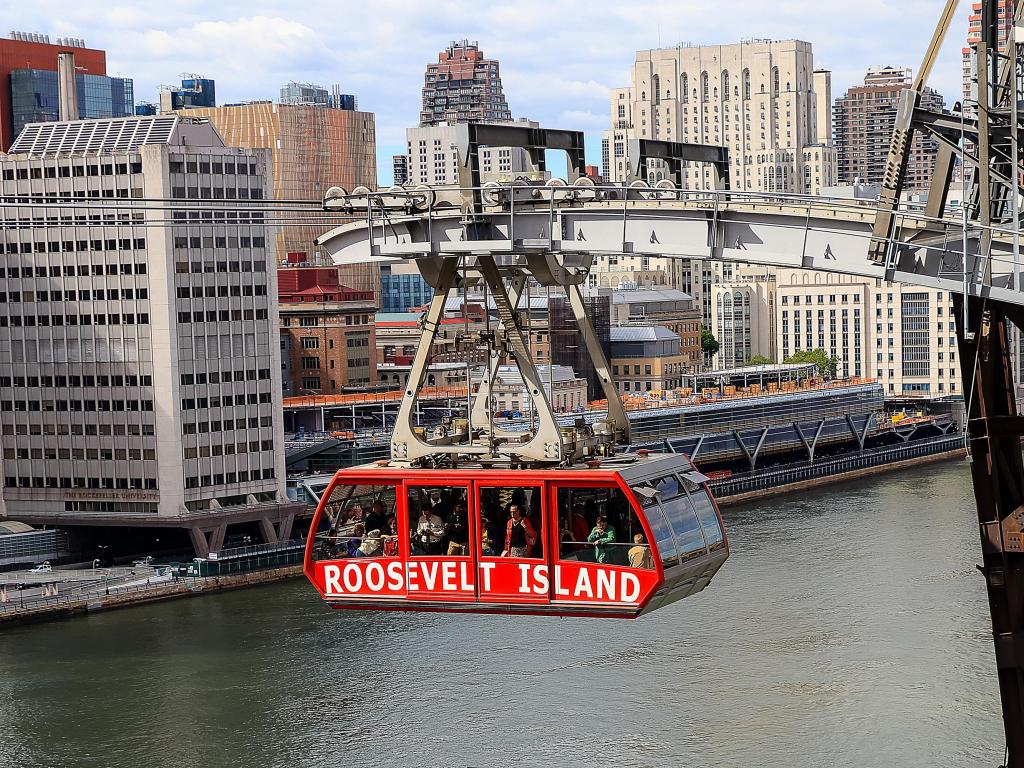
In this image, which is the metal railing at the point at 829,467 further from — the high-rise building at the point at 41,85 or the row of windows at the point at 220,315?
the high-rise building at the point at 41,85

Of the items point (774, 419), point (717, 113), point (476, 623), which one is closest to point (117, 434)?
point (476, 623)

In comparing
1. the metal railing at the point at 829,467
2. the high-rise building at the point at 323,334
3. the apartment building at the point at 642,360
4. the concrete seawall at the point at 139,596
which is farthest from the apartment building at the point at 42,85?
the concrete seawall at the point at 139,596

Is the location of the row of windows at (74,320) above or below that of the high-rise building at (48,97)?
below

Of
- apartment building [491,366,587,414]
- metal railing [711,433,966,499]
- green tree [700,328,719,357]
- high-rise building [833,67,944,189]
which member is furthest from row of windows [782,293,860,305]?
high-rise building [833,67,944,189]

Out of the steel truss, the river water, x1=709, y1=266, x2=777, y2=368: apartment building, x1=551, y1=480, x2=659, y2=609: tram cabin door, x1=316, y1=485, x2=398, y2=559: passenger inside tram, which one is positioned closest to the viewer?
the steel truss

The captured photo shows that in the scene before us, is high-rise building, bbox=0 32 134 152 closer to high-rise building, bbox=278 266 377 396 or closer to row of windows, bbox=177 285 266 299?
high-rise building, bbox=278 266 377 396

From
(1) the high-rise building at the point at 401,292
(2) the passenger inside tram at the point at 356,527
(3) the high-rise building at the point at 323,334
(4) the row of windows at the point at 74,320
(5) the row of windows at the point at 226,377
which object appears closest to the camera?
(2) the passenger inside tram at the point at 356,527

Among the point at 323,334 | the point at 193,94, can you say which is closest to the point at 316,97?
the point at 193,94
